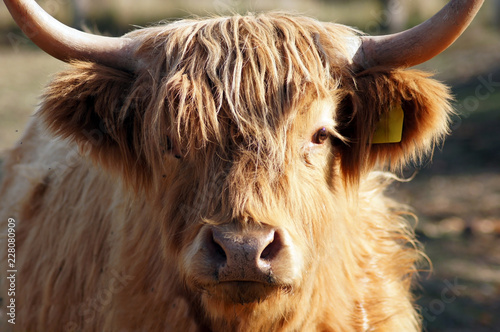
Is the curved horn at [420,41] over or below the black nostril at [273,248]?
over

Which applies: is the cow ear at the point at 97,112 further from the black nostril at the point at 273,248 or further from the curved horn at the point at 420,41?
the curved horn at the point at 420,41

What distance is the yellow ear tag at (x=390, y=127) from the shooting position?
2.68 metres

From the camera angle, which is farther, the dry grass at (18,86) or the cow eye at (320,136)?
the dry grass at (18,86)

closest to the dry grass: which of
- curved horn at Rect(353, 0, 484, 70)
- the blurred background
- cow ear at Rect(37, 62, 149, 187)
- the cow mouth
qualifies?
the blurred background

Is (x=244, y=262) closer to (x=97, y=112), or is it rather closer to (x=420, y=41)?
(x=97, y=112)

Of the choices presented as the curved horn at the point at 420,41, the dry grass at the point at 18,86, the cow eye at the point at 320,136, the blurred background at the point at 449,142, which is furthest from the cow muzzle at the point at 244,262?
the dry grass at the point at 18,86

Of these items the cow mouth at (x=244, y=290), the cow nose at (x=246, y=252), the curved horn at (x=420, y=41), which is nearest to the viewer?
the cow nose at (x=246, y=252)

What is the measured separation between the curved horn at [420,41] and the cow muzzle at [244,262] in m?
0.92

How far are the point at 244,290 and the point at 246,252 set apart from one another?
21cm

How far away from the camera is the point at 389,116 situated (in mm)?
2693

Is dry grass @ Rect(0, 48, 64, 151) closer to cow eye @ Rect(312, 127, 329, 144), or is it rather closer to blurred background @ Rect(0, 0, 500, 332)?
blurred background @ Rect(0, 0, 500, 332)

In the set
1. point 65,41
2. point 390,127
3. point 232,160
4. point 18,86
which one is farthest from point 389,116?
point 18,86

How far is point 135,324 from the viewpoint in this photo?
272 cm

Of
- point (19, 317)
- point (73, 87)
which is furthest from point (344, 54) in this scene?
point (19, 317)
